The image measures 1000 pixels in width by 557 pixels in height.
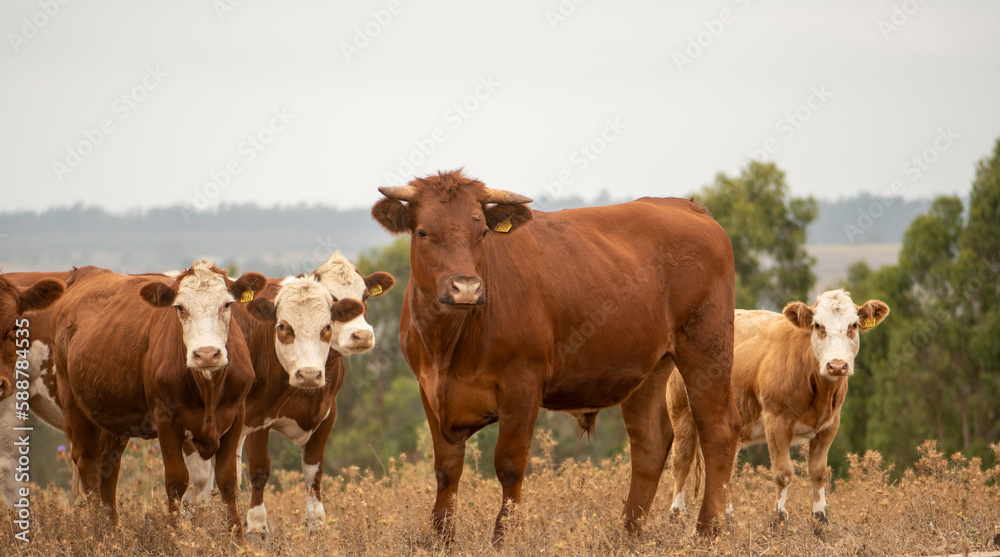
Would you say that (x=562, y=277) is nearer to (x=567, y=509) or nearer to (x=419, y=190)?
(x=419, y=190)

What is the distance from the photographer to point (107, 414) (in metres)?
7.27

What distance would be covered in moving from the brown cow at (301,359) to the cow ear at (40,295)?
151cm

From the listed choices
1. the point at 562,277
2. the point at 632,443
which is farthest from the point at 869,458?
the point at 562,277

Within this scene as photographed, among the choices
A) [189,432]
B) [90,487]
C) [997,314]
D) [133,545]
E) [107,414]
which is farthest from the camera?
[997,314]

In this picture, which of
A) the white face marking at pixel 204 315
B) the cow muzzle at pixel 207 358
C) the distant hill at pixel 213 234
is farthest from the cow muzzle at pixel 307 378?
the distant hill at pixel 213 234

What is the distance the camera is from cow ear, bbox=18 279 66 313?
720cm

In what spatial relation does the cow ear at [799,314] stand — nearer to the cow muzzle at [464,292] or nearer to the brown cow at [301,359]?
the brown cow at [301,359]

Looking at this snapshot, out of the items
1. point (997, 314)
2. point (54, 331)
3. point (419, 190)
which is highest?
point (419, 190)

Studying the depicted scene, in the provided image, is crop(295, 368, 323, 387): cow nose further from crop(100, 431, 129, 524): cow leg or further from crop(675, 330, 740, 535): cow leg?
crop(675, 330, 740, 535): cow leg

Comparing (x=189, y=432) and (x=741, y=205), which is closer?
(x=189, y=432)

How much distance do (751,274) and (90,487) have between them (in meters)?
31.4

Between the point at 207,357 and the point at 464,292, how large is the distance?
85.9 inches

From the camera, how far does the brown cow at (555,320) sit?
5746 millimetres

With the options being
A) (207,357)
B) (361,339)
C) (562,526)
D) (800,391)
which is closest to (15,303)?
(207,357)
